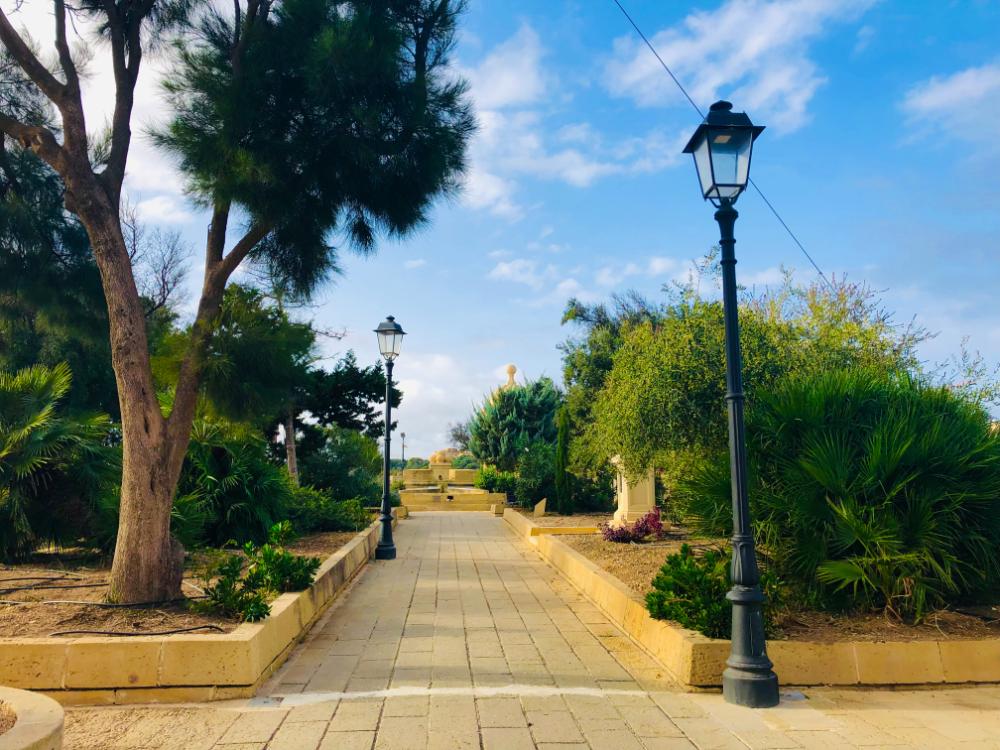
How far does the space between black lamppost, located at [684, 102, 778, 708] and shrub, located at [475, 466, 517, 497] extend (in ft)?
77.4

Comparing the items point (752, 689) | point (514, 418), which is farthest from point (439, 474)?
point (752, 689)

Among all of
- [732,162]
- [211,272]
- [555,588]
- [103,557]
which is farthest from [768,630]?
[103,557]

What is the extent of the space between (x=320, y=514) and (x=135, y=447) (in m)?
8.19

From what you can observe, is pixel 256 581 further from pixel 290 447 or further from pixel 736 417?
pixel 290 447

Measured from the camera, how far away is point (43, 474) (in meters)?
9.43

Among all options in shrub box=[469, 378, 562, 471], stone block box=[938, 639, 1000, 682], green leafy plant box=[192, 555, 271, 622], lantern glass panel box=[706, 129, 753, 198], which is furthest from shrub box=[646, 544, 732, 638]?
shrub box=[469, 378, 562, 471]

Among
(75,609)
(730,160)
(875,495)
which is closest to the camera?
(730,160)

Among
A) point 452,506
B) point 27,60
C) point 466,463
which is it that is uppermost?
point 27,60

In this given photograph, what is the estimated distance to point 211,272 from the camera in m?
7.55

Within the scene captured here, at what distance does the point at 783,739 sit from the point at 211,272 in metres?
6.32

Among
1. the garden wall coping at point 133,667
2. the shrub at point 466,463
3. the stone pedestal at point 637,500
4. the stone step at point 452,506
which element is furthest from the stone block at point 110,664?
the shrub at point 466,463

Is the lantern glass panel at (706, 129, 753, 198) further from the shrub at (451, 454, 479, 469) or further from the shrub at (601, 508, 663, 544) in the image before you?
the shrub at (451, 454, 479, 469)

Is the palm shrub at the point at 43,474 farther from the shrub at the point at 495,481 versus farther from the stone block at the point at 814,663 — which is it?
the shrub at the point at 495,481

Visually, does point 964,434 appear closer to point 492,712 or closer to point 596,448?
point 492,712
